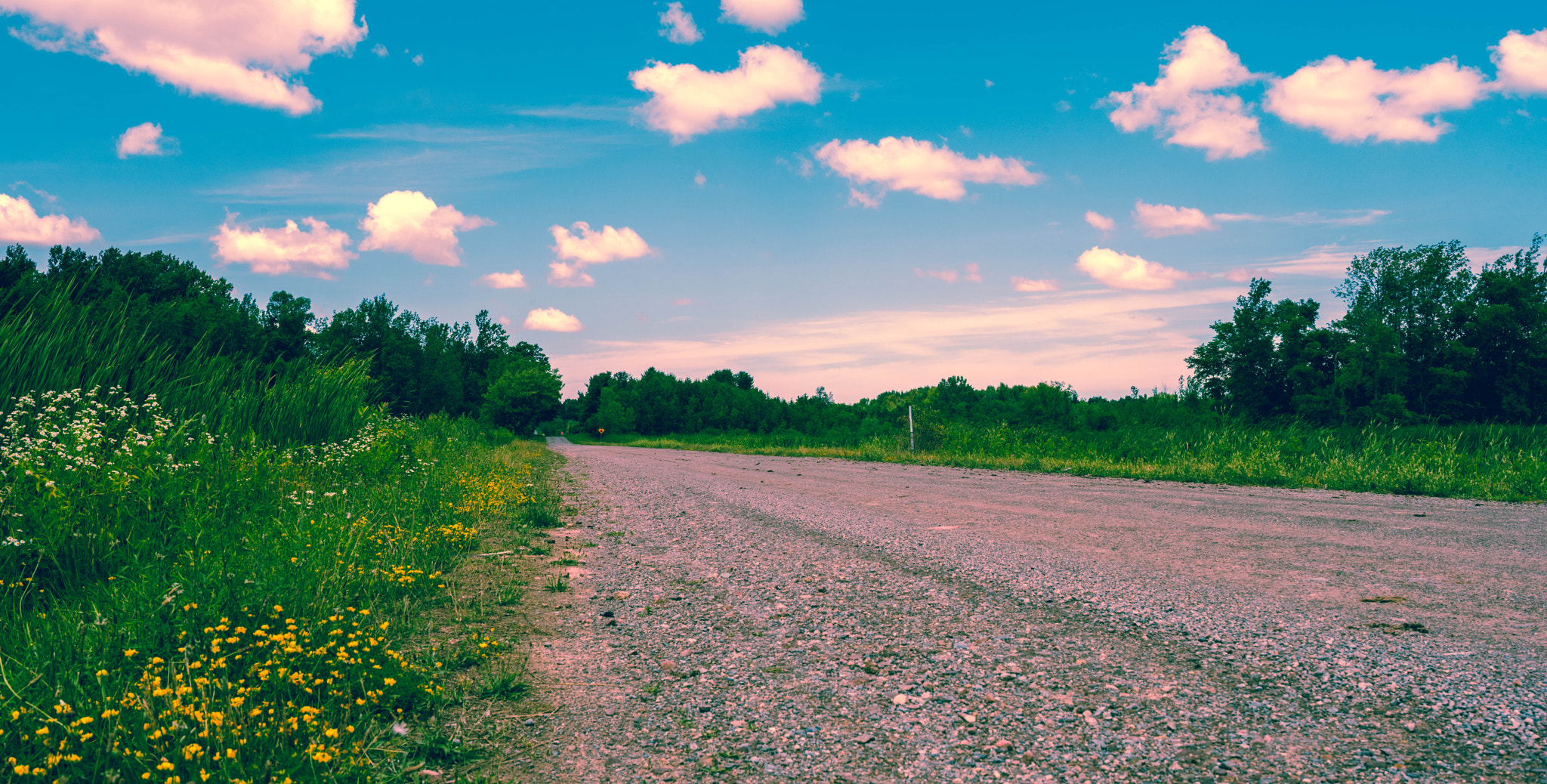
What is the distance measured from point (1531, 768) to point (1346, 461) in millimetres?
11675

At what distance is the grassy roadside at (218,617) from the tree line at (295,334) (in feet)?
7.51

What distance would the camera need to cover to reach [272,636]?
2.89 m

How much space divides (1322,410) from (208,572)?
4642cm

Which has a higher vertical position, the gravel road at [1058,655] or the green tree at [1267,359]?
the green tree at [1267,359]

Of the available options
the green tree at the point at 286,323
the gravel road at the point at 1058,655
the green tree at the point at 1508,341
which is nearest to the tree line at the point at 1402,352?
the green tree at the point at 1508,341

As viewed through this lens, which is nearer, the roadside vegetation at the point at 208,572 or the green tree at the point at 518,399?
the roadside vegetation at the point at 208,572

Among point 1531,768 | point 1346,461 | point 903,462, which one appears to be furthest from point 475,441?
point 1531,768

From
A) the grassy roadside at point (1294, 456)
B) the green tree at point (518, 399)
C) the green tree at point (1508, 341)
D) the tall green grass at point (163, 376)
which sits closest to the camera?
the tall green grass at point (163, 376)

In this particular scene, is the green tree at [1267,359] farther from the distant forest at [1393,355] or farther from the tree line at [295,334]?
the tree line at [295,334]

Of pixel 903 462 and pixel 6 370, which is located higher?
pixel 6 370

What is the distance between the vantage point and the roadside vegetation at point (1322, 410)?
1176 cm

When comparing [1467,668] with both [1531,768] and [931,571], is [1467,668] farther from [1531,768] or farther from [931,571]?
[931,571]

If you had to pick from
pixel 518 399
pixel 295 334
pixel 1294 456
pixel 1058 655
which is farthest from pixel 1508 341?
pixel 518 399

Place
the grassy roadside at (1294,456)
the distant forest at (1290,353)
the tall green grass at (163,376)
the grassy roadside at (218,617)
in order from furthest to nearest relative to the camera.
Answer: the distant forest at (1290,353), the grassy roadside at (1294,456), the tall green grass at (163,376), the grassy roadside at (218,617)
